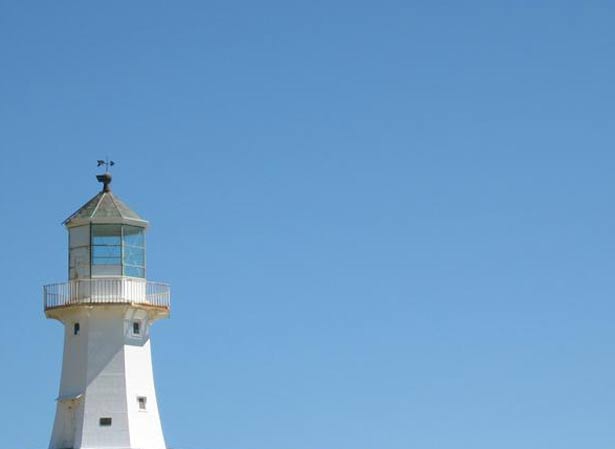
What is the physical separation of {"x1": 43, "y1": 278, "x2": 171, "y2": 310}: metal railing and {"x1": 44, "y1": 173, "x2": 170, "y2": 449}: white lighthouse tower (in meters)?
0.03

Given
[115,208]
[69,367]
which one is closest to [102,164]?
[115,208]

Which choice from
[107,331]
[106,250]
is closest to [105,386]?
[107,331]

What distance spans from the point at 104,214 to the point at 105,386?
5.94m

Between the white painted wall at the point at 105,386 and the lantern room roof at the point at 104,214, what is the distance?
3.10 meters

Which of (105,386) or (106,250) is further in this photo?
(106,250)

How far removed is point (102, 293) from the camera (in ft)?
270

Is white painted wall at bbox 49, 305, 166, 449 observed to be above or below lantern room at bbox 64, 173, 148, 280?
below

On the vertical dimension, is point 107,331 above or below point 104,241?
below

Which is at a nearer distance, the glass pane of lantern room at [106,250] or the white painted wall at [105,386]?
the white painted wall at [105,386]

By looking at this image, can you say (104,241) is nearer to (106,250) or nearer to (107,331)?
(106,250)

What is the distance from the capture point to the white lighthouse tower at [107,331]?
81.4 meters

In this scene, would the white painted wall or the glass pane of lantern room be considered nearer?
the white painted wall

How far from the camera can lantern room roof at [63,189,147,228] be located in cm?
8325

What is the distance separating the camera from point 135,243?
83.8 metres
